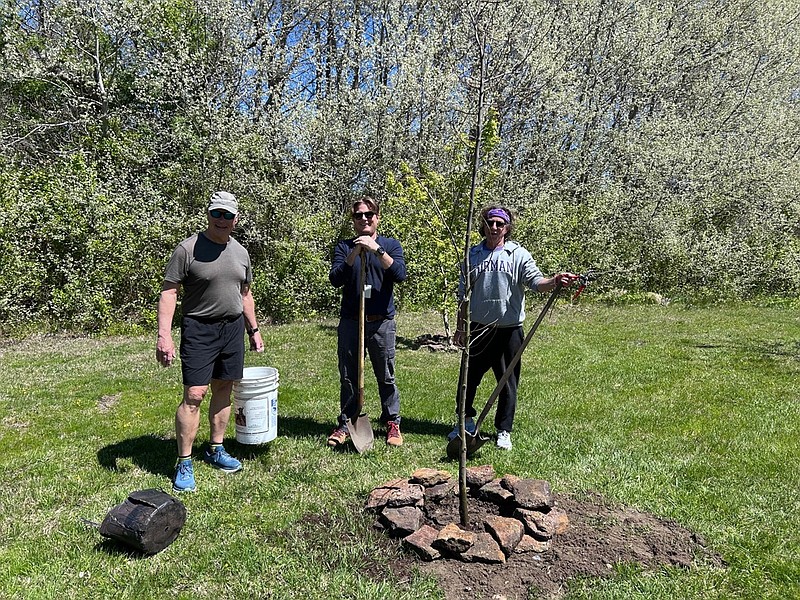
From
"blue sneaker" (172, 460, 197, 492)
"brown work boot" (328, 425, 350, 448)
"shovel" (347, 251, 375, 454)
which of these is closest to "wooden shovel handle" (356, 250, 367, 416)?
"shovel" (347, 251, 375, 454)

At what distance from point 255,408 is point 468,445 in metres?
1.39

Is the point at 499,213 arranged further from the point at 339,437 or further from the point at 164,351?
the point at 164,351

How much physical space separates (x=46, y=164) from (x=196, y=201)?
111 inches

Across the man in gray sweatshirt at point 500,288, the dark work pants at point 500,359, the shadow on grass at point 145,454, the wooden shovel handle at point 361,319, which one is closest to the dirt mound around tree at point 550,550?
the wooden shovel handle at point 361,319

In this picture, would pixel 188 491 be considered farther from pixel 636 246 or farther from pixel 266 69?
pixel 636 246

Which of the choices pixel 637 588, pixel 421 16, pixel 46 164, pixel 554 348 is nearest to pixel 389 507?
pixel 637 588

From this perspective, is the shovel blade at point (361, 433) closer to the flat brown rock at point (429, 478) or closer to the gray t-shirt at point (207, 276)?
the flat brown rock at point (429, 478)

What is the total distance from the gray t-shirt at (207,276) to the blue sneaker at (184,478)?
0.92 m

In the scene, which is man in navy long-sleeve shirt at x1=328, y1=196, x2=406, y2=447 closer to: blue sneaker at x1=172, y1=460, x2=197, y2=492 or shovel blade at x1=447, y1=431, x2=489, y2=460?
shovel blade at x1=447, y1=431, x2=489, y2=460

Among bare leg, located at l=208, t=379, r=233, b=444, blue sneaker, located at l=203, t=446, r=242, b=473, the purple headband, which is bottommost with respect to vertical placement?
blue sneaker, located at l=203, t=446, r=242, b=473

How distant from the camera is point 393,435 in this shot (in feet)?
14.1

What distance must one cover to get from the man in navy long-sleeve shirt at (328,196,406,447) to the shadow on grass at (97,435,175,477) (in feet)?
3.69

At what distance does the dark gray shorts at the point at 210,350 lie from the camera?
345cm

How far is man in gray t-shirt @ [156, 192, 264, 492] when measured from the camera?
3389mm
